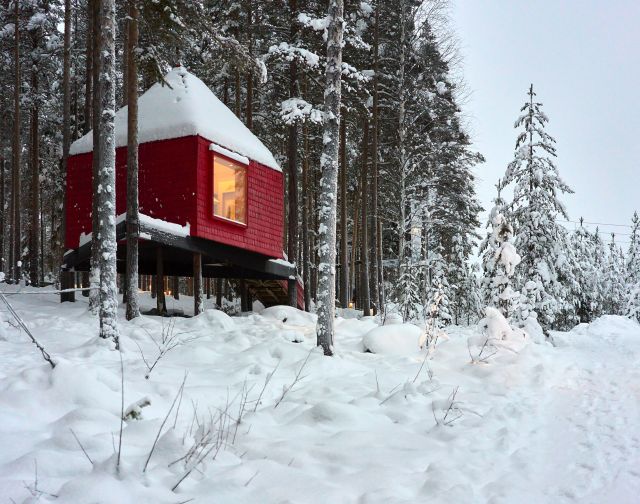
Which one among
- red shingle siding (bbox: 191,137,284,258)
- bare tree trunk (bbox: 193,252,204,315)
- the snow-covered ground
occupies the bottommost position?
the snow-covered ground

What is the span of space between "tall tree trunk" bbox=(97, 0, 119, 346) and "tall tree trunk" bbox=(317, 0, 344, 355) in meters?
3.39

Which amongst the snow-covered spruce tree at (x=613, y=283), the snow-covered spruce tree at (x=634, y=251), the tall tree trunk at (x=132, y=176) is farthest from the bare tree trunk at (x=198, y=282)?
the snow-covered spruce tree at (x=613, y=283)

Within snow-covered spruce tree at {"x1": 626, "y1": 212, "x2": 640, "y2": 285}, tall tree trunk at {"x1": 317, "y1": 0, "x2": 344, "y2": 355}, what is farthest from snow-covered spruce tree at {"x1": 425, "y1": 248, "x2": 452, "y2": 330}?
snow-covered spruce tree at {"x1": 626, "y1": 212, "x2": 640, "y2": 285}

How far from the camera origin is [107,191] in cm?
818

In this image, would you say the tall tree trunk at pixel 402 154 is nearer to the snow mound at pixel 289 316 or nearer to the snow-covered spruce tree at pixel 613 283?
the snow mound at pixel 289 316

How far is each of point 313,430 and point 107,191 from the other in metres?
5.51

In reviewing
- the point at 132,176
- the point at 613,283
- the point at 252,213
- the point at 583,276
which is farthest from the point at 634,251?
the point at 132,176

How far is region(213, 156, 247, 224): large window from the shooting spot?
1451cm

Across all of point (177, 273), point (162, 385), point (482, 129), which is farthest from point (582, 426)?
point (482, 129)

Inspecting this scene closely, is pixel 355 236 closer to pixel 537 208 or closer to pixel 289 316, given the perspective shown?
pixel 537 208

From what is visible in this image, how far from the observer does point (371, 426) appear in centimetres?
479

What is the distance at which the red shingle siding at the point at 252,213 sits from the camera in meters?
13.8

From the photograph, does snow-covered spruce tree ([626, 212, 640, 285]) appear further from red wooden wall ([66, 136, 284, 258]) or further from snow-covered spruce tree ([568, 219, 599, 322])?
red wooden wall ([66, 136, 284, 258])

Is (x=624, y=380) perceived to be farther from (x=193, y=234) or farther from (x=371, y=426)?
(x=193, y=234)
